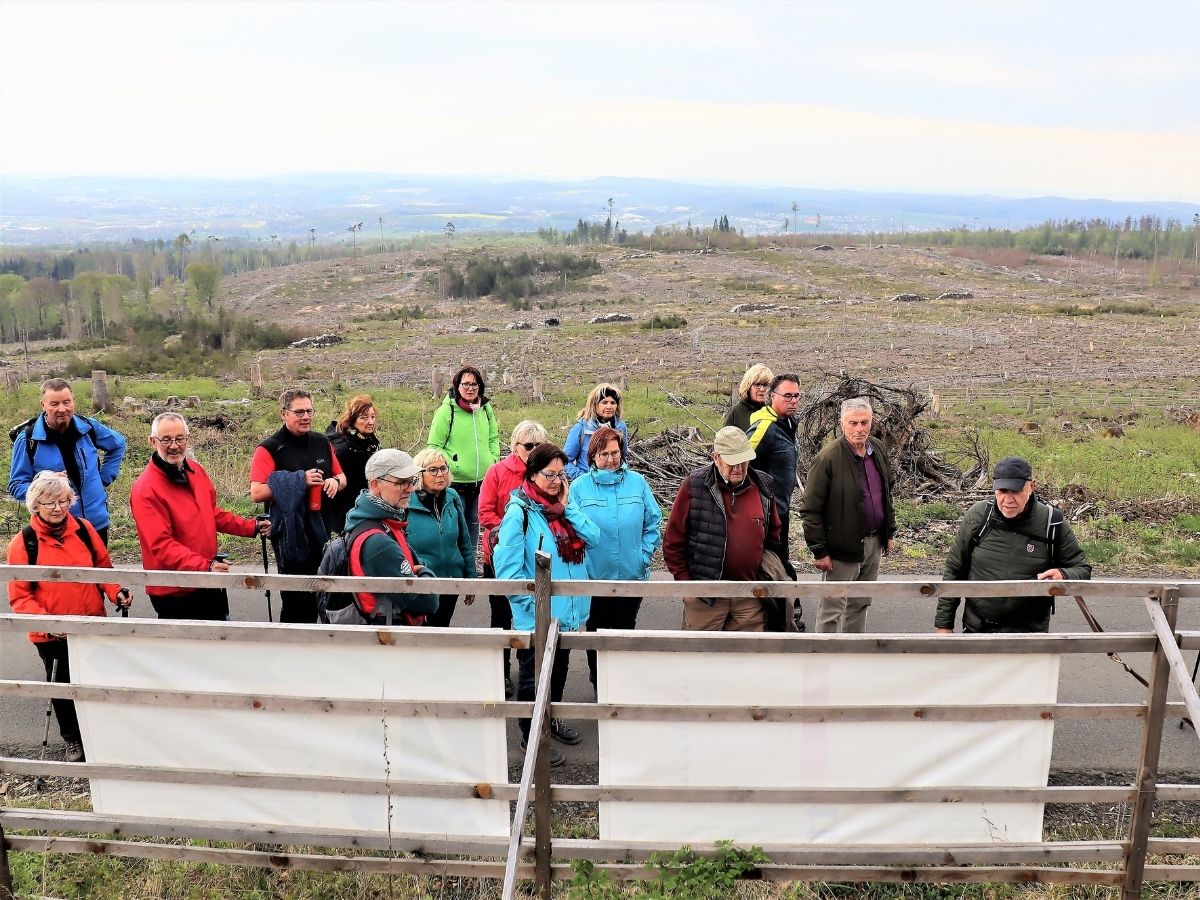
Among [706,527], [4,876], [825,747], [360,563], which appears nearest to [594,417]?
[706,527]

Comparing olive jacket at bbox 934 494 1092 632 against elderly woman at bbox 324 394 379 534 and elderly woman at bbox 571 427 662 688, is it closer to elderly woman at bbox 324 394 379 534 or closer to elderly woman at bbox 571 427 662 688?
elderly woman at bbox 571 427 662 688

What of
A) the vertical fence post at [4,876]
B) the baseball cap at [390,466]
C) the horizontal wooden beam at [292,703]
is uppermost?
the baseball cap at [390,466]

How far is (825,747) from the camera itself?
3.80 metres

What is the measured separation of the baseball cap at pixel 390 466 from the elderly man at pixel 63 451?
2.90 m

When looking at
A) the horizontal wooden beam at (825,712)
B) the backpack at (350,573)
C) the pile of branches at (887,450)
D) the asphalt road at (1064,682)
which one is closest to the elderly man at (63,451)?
the asphalt road at (1064,682)

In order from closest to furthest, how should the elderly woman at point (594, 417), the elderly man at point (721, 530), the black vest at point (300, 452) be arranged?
1. the elderly man at point (721, 530)
2. the black vest at point (300, 452)
3. the elderly woman at point (594, 417)

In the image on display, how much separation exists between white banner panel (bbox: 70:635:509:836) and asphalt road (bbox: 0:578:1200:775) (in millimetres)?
1367

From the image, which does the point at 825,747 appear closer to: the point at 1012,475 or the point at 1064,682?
the point at 1012,475

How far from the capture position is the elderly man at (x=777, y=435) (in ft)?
22.8

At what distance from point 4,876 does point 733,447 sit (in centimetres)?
401

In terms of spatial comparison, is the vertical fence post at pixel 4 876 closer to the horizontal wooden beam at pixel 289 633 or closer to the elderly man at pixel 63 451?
the horizontal wooden beam at pixel 289 633

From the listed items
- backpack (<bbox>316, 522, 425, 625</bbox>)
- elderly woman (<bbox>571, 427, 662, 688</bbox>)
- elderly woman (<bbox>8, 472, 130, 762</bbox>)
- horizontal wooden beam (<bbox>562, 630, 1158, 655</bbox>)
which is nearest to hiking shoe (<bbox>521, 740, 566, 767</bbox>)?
elderly woman (<bbox>571, 427, 662, 688</bbox>)

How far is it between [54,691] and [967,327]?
4302 cm

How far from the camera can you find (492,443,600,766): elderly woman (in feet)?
17.1
